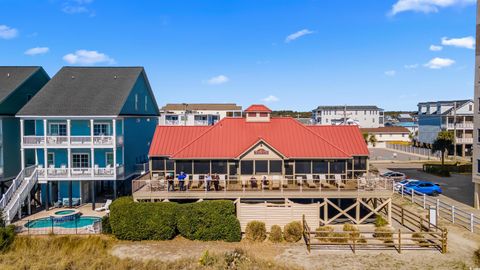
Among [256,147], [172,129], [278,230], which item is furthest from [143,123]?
[278,230]

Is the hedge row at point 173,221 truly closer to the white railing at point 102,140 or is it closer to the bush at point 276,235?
the bush at point 276,235

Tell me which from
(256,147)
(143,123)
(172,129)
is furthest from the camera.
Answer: (143,123)

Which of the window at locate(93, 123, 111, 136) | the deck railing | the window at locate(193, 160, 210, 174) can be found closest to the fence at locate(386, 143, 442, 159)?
the deck railing

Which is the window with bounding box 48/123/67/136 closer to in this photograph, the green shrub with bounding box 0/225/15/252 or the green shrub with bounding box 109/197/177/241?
the green shrub with bounding box 0/225/15/252

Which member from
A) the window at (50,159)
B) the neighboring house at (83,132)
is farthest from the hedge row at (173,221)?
the window at (50,159)

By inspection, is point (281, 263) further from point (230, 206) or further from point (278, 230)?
point (230, 206)
